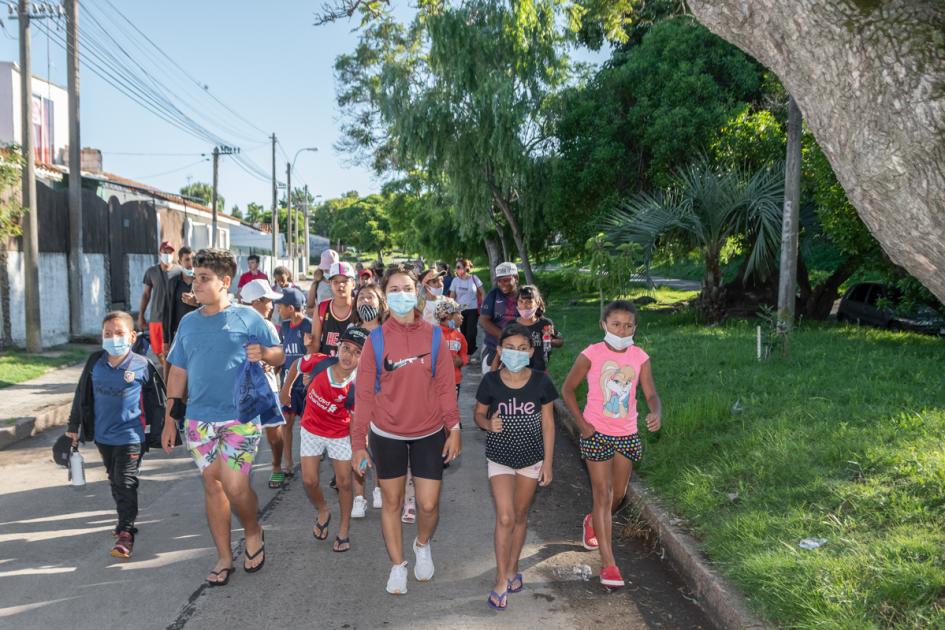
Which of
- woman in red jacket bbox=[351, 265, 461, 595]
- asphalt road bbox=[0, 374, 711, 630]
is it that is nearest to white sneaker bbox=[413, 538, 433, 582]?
asphalt road bbox=[0, 374, 711, 630]

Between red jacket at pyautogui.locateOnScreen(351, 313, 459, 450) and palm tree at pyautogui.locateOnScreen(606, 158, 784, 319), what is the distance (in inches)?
412

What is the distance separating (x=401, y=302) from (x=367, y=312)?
54.5 inches

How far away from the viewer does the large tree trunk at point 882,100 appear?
3.21 metres

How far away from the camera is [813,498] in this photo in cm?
514

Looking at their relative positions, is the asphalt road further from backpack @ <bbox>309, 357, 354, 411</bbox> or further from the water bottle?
backpack @ <bbox>309, 357, 354, 411</bbox>

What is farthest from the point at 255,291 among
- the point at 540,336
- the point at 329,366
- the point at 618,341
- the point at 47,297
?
the point at 47,297

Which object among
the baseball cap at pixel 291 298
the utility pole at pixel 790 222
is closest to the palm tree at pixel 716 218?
the utility pole at pixel 790 222

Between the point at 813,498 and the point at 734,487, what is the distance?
1.93ft

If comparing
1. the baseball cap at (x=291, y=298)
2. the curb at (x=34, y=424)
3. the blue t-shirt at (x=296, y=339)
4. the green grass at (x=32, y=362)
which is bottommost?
the curb at (x=34, y=424)

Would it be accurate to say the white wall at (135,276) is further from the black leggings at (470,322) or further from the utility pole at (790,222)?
the utility pole at (790,222)

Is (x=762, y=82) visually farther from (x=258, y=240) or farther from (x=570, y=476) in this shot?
(x=258, y=240)

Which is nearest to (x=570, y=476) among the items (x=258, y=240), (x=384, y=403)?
(x=384, y=403)

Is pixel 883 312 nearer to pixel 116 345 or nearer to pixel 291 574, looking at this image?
pixel 291 574

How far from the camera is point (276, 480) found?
6496 mm
